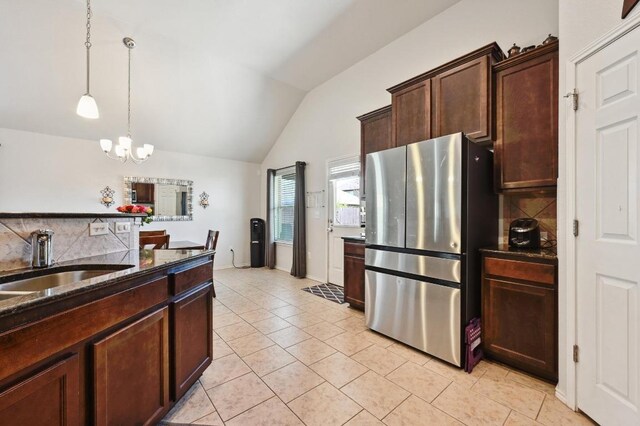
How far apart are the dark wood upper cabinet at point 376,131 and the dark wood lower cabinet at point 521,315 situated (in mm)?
1777

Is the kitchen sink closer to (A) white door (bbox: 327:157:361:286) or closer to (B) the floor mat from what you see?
(B) the floor mat

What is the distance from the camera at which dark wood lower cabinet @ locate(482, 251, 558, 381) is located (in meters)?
1.88

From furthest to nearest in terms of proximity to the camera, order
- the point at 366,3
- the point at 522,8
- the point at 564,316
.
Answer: the point at 366,3 < the point at 522,8 < the point at 564,316

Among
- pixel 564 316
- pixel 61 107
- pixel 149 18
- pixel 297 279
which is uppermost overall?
pixel 149 18

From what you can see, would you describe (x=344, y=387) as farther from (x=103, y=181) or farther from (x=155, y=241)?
(x=103, y=181)

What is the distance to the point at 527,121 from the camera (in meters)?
2.12

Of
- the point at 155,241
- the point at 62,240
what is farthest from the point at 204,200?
the point at 62,240

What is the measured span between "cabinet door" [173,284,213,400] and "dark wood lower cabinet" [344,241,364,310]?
1.84 metres

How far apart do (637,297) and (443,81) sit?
6.91ft

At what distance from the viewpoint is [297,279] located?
509 cm

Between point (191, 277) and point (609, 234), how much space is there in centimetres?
252

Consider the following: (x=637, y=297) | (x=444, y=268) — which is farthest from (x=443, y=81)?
(x=637, y=297)

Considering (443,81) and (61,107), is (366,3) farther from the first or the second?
(61,107)

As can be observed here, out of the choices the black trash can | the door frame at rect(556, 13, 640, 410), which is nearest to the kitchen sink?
the door frame at rect(556, 13, 640, 410)
